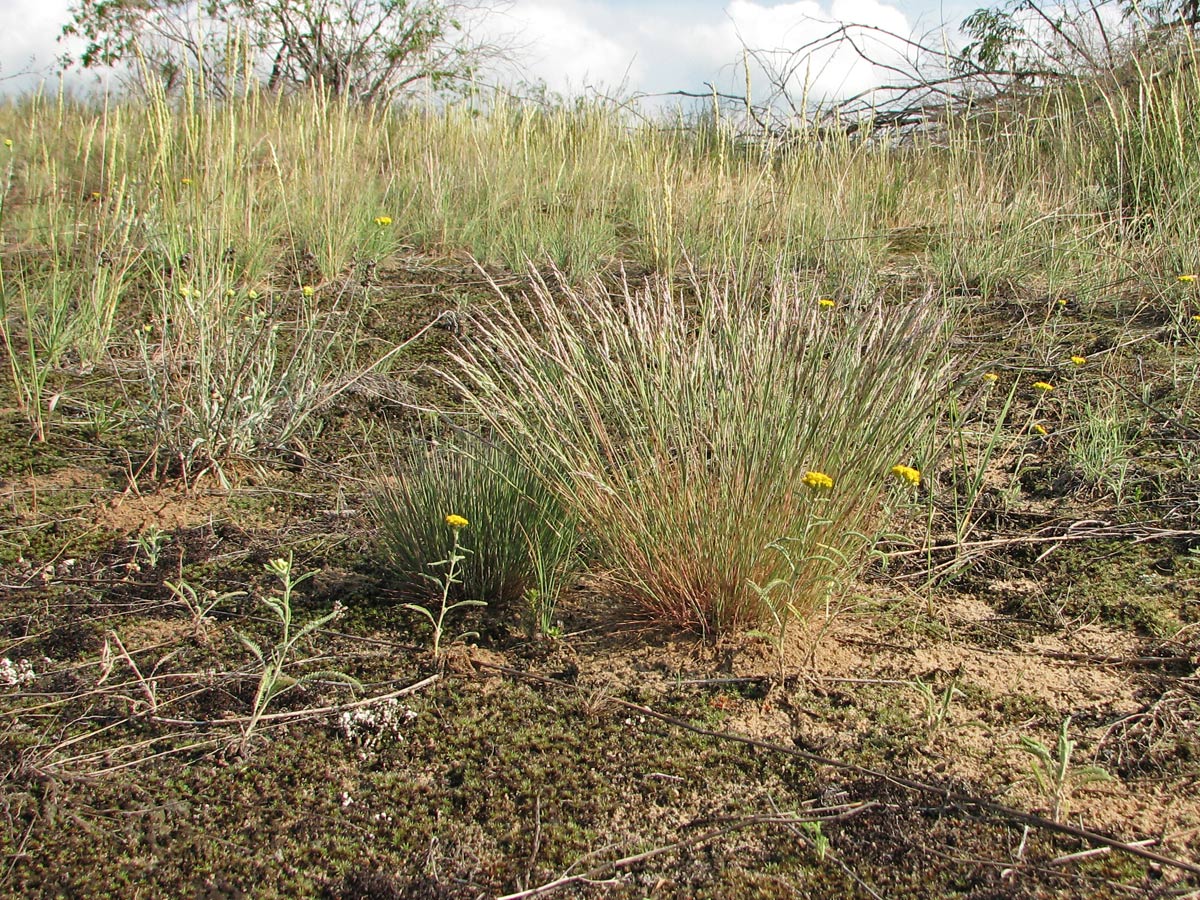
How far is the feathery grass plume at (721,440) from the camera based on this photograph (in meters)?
2.03

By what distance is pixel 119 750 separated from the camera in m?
1.74

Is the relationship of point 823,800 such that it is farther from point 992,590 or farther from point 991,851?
point 992,590

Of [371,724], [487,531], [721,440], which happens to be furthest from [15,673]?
[721,440]

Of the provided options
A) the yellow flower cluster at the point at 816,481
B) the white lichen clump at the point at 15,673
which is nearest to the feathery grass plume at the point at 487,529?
the yellow flower cluster at the point at 816,481

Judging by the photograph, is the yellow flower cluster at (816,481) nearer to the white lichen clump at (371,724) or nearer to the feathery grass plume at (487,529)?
the feathery grass plume at (487,529)

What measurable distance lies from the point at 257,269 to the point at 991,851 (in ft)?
13.3

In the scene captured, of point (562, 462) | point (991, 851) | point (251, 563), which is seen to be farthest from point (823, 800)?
point (251, 563)

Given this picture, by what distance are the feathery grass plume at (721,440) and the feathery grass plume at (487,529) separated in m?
0.10

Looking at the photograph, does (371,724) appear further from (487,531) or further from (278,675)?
(487,531)

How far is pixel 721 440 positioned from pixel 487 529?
24.9 inches

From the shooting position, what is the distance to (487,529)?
89.1 inches

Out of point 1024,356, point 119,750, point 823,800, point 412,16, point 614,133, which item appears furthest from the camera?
point 412,16

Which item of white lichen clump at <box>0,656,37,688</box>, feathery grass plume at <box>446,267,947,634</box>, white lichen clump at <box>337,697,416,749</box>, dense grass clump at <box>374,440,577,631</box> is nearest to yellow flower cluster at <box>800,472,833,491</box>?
feathery grass plume at <box>446,267,947,634</box>

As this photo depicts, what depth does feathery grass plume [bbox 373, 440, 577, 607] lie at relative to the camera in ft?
7.34
